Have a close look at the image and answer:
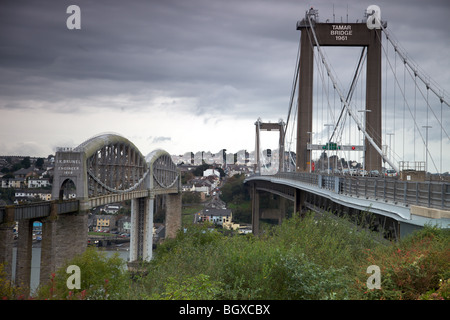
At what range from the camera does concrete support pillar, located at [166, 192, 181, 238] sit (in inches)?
3142

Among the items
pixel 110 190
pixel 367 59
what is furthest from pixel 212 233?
pixel 367 59

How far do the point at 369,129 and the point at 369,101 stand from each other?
2.84 m

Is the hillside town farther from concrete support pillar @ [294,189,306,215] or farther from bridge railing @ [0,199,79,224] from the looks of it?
concrete support pillar @ [294,189,306,215]

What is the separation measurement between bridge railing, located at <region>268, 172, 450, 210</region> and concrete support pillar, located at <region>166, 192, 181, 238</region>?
5337 centimetres

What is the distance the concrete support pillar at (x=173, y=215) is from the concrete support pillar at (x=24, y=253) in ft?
144

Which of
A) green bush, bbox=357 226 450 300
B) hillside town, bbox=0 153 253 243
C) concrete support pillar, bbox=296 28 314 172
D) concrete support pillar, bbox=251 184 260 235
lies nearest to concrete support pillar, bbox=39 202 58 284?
hillside town, bbox=0 153 253 243

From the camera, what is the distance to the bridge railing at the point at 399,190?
14.7 metres

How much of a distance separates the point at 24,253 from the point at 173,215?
2116 inches

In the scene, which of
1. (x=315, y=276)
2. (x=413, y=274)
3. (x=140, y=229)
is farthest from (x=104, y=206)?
(x=413, y=274)

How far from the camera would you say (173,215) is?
84062 mm

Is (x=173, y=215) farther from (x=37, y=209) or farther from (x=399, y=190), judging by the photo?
(x=399, y=190)

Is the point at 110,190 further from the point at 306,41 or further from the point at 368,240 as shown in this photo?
the point at 368,240

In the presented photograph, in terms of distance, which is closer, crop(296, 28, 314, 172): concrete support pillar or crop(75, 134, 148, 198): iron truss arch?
crop(75, 134, 148, 198): iron truss arch
